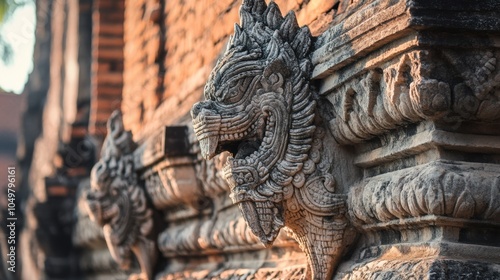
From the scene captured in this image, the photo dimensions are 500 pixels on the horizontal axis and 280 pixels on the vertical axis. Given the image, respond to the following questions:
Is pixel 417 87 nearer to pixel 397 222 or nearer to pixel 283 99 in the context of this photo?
pixel 397 222

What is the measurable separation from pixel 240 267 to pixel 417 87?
2.03 meters

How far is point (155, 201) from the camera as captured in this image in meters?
6.00

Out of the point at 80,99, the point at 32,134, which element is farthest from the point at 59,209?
the point at 32,134

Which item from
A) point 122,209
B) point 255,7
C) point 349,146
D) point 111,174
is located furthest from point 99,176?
point 349,146

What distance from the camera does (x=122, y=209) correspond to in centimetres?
617

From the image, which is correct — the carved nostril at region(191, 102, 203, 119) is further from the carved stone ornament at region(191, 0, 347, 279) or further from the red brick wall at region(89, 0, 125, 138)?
the red brick wall at region(89, 0, 125, 138)

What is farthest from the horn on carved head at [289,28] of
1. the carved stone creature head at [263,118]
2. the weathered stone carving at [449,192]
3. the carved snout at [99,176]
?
the carved snout at [99,176]

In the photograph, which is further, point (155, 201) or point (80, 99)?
point (80, 99)

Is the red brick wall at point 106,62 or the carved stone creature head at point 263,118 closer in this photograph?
the carved stone creature head at point 263,118

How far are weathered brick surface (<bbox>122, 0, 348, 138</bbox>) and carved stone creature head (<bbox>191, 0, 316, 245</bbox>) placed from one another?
0.25 metres

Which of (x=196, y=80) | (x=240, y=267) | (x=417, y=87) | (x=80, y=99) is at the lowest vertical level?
(x=240, y=267)

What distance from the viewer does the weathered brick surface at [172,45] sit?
5.08 metres

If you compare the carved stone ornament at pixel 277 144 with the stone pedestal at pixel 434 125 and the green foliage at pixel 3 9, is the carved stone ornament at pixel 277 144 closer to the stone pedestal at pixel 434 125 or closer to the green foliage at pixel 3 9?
the stone pedestal at pixel 434 125

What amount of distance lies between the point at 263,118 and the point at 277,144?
0.34 feet
